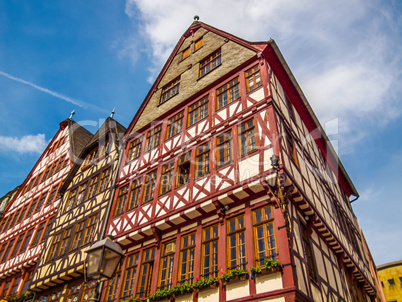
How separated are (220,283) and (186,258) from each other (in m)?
1.82

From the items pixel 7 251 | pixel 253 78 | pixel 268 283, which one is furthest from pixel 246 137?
pixel 7 251

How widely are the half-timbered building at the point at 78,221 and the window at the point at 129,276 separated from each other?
1939 mm

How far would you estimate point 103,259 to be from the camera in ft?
20.0

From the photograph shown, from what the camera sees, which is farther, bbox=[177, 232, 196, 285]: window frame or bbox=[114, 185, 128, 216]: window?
bbox=[114, 185, 128, 216]: window

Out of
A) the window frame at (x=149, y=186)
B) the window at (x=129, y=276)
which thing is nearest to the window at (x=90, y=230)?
the window at (x=129, y=276)

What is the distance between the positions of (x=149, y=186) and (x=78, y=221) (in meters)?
5.27

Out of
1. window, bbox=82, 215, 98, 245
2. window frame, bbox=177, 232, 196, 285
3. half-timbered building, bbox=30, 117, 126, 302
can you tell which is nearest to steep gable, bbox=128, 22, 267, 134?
half-timbered building, bbox=30, 117, 126, 302

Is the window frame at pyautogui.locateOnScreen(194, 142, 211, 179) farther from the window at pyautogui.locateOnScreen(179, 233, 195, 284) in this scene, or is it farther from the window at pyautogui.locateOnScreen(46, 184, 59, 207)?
the window at pyautogui.locateOnScreen(46, 184, 59, 207)

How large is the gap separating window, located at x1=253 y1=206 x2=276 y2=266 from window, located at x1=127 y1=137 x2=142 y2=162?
7952 millimetres

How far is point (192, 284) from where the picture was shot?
930 centimetres

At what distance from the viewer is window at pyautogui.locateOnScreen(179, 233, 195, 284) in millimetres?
9773

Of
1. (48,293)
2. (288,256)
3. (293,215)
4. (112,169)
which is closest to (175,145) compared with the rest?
(112,169)

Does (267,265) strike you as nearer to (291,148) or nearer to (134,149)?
(291,148)

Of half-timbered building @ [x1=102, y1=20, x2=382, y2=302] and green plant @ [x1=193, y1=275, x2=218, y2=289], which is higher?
half-timbered building @ [x1=102, y1=20, x2=382, y2=302]
